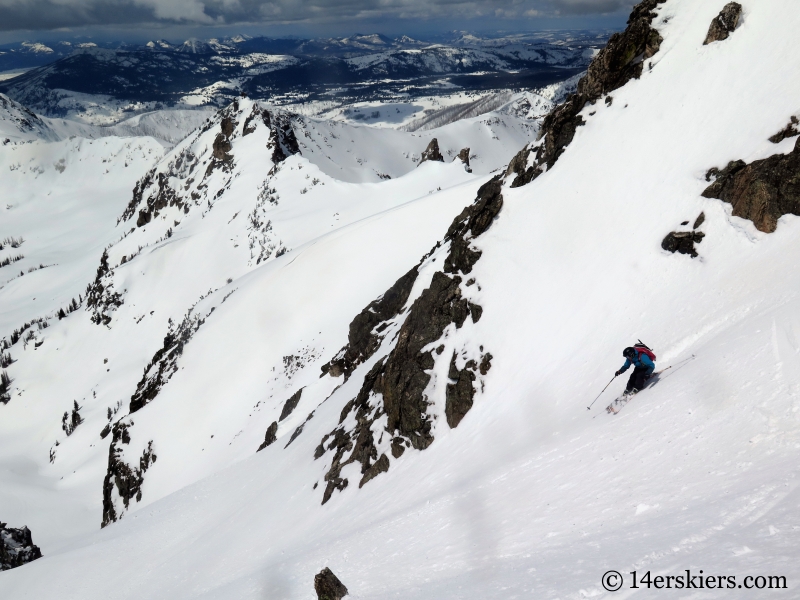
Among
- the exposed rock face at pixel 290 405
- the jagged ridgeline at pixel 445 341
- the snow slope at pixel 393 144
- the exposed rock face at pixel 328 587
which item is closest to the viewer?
the exposed rock face at pixel 328 587

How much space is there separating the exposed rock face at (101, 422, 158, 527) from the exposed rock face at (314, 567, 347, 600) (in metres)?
32.2

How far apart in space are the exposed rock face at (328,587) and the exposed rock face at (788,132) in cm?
1871

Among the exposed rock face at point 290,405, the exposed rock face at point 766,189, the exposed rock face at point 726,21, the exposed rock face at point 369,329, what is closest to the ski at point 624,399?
the exposed rock face at point 766,189

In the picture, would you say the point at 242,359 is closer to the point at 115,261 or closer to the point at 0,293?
the point at 115,261

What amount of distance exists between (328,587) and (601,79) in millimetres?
24624

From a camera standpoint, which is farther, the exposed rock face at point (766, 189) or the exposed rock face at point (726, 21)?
the exposed rock face at point (726, 21)

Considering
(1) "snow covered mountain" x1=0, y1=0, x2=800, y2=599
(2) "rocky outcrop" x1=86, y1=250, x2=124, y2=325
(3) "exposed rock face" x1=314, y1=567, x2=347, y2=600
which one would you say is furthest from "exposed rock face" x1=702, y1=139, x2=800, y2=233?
(2) "rocky outcrop" x1=86, y1=250, x2=124, y2=325

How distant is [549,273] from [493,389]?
216 inches

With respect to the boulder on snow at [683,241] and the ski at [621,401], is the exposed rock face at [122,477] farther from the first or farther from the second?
the boulder on snow at [683,241]

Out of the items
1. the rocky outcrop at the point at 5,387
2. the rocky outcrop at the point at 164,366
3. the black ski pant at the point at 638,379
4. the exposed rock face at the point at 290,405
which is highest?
the black ski pant at the point at 638,379

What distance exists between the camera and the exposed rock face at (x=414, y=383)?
1884 centimetres

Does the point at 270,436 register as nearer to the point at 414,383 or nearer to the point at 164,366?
the point at 414,383

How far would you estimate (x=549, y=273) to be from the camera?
20031mm

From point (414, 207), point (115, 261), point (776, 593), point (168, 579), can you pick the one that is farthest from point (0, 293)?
point (776, 593)
